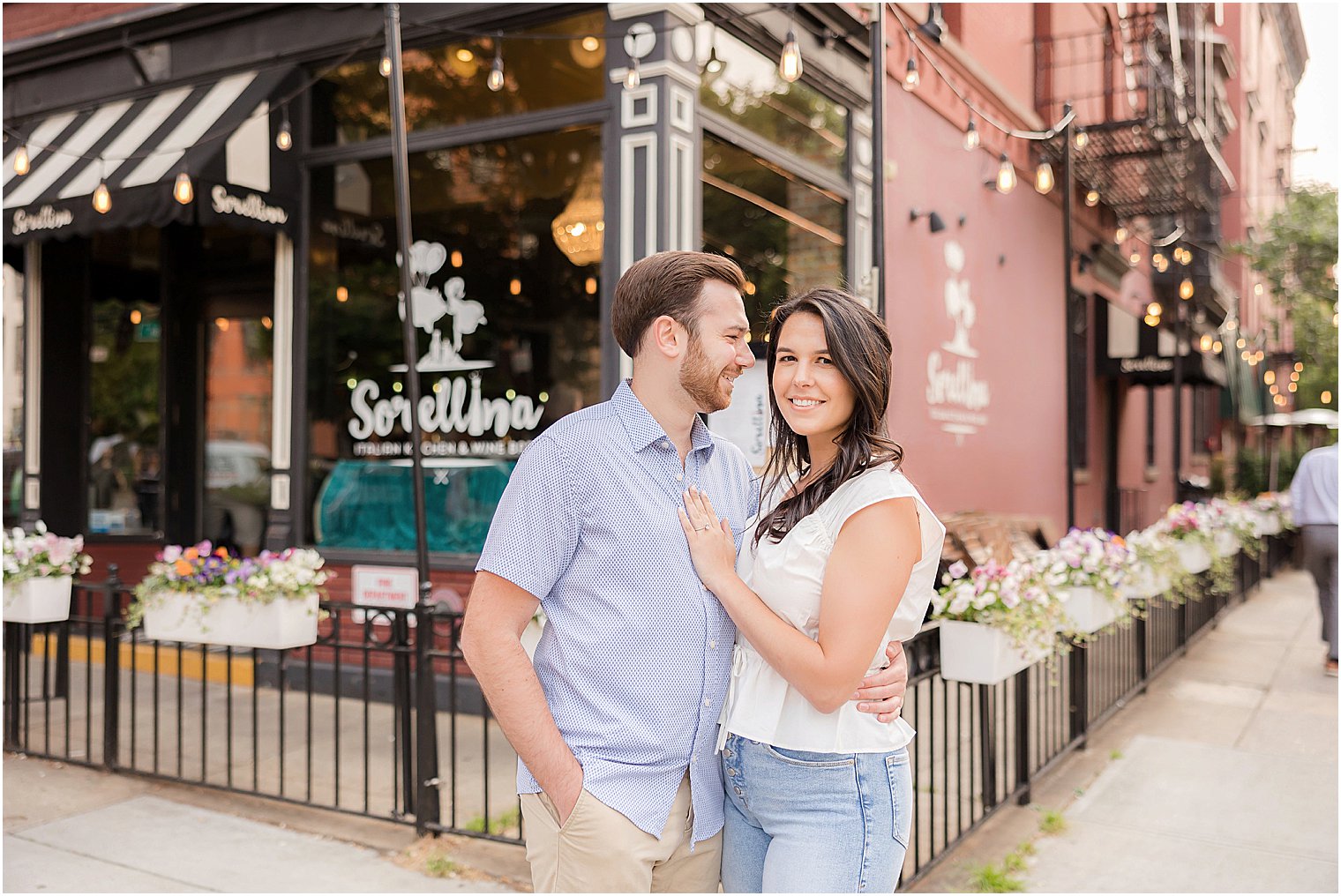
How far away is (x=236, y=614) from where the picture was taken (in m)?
5.08

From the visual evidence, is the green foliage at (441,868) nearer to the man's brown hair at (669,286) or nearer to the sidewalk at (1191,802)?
the sidewalk at (1191,802)

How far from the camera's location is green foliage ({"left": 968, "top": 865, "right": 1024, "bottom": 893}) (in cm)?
419

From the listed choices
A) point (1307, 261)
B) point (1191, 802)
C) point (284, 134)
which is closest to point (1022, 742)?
point (1191, 802)

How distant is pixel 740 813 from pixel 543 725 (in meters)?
0.48

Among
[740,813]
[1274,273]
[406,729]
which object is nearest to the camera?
[740,813]

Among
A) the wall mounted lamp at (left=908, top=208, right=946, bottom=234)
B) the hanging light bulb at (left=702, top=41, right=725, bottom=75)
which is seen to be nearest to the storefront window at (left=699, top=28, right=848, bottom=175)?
the hanging light bulb at (left=702, top=41, right=725, bottom=75)

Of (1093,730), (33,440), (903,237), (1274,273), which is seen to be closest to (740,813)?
(1093,730)

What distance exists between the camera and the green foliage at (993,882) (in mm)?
4191

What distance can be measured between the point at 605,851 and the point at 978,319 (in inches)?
379

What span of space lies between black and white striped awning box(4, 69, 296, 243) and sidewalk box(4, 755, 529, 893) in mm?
3586

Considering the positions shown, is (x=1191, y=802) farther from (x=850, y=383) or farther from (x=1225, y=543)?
(x=1225, y=543)

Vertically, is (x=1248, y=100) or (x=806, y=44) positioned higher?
(x=1248, y=100)

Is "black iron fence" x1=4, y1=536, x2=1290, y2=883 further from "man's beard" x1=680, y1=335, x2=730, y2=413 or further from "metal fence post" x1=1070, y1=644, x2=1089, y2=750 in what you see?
"man's beard" x1=680, y1=335, x2=730, y2=413

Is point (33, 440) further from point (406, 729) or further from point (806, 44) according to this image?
point (806, 44)
